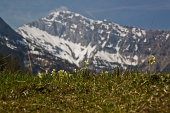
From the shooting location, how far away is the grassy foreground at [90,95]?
7176 millimetres

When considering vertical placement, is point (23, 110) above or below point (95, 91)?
below

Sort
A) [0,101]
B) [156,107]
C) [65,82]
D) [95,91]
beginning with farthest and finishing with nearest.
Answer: [65,82] < [95,91] < [0,101] < [156,107]

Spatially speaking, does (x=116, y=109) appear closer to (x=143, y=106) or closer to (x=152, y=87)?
(x=143, y=106)

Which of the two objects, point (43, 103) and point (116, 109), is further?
point (43, 103)

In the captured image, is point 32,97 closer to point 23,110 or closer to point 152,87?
point 23,110

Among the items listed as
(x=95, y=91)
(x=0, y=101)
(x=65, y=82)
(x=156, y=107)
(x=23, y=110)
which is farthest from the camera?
(x=65, y=82)

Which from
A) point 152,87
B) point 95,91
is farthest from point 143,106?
point 95,91

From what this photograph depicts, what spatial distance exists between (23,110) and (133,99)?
2.76 meters

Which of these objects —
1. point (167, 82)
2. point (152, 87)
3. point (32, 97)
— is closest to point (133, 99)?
point (152, 87)

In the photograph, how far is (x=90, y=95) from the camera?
8281 mm

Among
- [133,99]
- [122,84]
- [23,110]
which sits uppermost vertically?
[122,84]

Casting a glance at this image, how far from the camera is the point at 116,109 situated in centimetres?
695

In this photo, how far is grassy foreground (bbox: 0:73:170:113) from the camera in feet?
23.5

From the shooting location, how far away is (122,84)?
8898 millimetres
